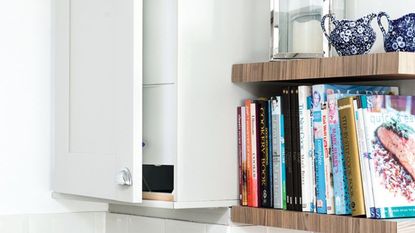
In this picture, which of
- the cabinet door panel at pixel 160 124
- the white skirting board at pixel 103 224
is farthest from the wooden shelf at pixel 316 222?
the cabinet door panel at pixel 160 124

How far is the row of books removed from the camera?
1.67 meters

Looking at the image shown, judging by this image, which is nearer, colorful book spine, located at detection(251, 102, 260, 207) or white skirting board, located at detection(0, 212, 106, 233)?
colorful book spine, located at detection(251, 102, 260, 207)

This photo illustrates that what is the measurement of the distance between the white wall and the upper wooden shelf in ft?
2.11

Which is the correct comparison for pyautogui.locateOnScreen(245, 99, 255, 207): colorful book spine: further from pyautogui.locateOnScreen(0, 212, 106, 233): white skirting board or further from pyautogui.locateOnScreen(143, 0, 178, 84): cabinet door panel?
pyautogui.locateOnScreen(0, 212, 106, 233): white skirting board

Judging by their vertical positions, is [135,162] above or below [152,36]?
below

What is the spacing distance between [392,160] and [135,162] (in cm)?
59

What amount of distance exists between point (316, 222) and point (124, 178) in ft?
1.51

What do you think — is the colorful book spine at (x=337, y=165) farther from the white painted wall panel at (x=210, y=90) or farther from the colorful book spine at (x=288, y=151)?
the white painted wall panel at (x=210, y=90)

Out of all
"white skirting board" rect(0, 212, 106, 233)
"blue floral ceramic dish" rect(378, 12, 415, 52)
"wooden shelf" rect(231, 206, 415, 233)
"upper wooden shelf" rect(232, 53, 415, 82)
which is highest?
"blue floral ceramic dish" rect(378, 12, 415, 52)

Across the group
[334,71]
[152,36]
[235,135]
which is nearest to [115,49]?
[152,36]

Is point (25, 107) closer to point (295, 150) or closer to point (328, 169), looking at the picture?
point (295, 150)

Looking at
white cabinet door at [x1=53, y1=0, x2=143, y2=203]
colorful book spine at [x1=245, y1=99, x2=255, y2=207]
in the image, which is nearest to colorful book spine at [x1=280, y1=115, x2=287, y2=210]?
colorful book spine at [x1=245, y1=99, x2=255, y2=207]

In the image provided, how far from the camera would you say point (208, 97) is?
1945mm

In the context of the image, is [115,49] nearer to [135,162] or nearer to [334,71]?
[135,162]
